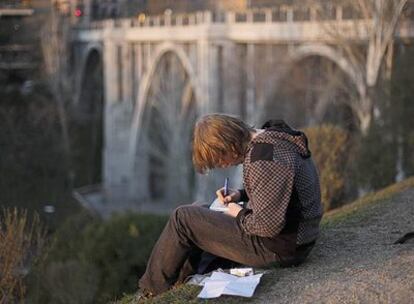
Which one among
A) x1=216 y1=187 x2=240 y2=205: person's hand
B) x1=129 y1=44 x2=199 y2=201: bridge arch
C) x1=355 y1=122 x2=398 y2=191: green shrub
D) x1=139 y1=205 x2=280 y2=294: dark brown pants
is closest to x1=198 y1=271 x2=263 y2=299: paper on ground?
x1=139 y1=205 x2=280 y2=294: dark brown pants

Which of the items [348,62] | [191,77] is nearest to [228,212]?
[348,62]

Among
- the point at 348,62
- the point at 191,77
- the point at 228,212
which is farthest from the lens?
the point at 191,77

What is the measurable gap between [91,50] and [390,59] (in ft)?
69.3

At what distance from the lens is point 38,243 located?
802 centimetres

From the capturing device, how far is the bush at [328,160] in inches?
415

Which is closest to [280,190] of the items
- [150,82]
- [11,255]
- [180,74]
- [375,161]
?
[11,255]

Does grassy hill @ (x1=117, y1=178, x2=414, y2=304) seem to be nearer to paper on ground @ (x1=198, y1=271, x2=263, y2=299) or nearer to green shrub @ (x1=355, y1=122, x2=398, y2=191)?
paper on ground @ (x1=198, y1=271, x2=263, y2=299)

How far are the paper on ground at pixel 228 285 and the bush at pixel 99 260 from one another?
5826 mm

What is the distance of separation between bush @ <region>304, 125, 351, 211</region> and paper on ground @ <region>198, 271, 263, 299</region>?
238 inches

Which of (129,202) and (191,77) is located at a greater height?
(191,77)

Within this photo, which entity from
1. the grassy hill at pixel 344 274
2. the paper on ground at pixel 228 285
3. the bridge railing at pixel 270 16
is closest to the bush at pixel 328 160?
the grassy hill at pixel 344 274

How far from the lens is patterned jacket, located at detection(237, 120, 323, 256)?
4367mm

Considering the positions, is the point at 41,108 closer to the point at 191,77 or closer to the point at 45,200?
the point at 45,200

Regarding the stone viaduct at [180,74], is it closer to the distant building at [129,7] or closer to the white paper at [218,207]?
the distant building at [129,7]
